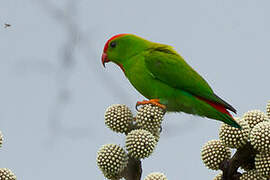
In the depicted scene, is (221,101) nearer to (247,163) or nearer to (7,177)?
(247,163)

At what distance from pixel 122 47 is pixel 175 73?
2.63 feet

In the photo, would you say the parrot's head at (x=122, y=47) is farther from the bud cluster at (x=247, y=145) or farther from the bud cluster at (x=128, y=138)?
the bud cluster at (x=247, y=145)

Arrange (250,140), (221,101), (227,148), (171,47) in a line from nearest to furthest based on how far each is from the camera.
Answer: (250,140), (227,148), (221,101), (171,47)

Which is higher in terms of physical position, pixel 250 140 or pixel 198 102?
pixel 198 102

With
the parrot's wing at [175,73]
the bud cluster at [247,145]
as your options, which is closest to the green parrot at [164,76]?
the parrot's wing at [175,73]

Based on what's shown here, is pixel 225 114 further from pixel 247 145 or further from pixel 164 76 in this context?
pixel 164 76

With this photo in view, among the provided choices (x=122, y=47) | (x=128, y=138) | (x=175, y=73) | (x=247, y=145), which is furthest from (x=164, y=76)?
(x=128, y=138)

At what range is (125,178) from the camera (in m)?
2.88

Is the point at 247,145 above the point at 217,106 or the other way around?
the other way around

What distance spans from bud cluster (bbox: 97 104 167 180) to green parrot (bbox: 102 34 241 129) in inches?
37.3

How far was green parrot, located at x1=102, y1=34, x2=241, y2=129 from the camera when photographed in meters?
4.28

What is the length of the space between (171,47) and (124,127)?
199 cm

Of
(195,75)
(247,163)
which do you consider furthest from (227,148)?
(195,75)

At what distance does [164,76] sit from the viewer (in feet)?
14.7
